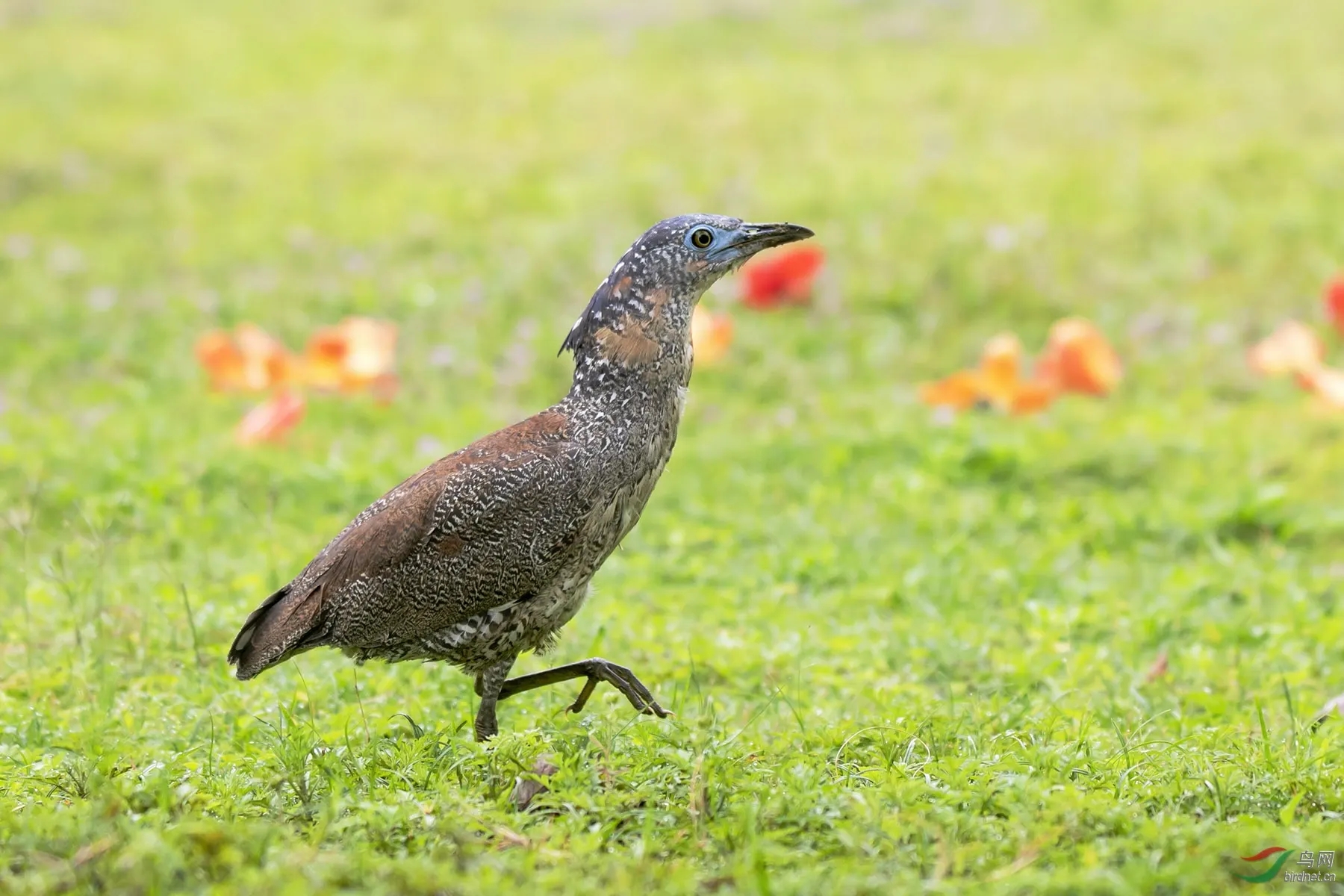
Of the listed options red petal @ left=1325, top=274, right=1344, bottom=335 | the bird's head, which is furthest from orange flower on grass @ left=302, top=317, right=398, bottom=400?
red petal @ left=1325, top=274, right=1344, bottom=335

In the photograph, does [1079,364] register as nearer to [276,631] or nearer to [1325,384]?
[1325,384]

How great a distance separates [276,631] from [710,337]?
6.41 m

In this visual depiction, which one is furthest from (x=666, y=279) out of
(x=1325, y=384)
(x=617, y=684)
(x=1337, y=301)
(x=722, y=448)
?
(x=1337, y=301)

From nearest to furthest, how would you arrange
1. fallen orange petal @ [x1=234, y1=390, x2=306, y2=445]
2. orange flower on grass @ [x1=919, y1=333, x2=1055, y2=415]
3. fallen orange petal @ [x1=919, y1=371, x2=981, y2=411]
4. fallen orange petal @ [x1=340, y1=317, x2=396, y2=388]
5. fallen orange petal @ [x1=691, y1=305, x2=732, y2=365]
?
fallen orange petal @ [x1=234, y1=390, x2=306, y2=445] → orange flower on grass @ [x1=919, y1=333, x2=1055, y2=415] → fallen orange petal @ [x1=919, y1=371, x2=981, y2=411] → fallen orange petal @ [x1=340, y1=317, x2=396, y2=388] → fallen orange petal @ [x1=691, y1=305, x2=732, y2=365]

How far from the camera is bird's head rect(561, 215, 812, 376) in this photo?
5.20 metres

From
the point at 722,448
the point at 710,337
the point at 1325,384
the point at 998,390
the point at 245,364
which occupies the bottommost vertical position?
the point at 1325,384

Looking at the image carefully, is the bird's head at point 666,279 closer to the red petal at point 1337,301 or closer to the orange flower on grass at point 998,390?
the orange flower on grass at point 998,390

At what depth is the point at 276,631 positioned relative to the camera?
17.1 ft

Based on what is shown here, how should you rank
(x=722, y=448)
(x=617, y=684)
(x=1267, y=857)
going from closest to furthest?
1. (x=1267, y=857)
2. (x=617, y=684)
3. (x=722, y=448)

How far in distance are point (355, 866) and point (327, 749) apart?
3.47 feet

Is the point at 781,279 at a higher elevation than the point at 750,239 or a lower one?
lower

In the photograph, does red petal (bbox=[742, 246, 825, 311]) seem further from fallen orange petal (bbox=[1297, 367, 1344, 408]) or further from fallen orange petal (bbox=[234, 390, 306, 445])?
fallen orange petal (bbox=[234, 390, 306, 445])

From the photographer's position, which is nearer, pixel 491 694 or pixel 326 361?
pixel 491 694

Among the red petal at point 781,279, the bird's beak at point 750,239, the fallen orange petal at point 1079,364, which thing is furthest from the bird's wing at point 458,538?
the red petal at point 781,279
